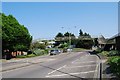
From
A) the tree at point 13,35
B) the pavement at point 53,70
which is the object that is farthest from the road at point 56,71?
the tree at point 13,35

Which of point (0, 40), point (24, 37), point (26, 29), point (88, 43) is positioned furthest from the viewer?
point (88, 43)

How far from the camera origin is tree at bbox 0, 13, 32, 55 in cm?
5781

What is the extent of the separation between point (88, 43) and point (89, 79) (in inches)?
5136

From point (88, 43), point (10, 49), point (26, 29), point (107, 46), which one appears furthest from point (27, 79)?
point (88, 43)

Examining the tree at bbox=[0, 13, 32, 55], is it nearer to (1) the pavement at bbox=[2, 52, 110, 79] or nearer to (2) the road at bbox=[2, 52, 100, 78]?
(1) the pavement at bbox=[2, 52, 110, 79]

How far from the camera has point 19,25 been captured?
63625mm

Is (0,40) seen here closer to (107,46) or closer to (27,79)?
(107,46)

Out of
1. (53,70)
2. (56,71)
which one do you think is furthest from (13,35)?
(56,71)

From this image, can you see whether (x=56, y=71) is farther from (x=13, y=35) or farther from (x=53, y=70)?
(x=13, y=35)

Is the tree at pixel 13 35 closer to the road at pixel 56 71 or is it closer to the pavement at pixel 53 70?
the pavement at pixel 53 70

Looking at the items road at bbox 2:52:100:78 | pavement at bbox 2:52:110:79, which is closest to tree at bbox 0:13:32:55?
pavement at bbox 2:52:110:79

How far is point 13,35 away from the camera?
59.4 m

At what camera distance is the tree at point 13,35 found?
190ft

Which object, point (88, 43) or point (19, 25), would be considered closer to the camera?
point (19, 25)
